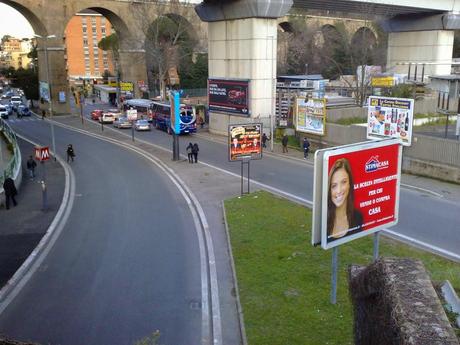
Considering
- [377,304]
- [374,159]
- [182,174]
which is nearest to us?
[377,304]

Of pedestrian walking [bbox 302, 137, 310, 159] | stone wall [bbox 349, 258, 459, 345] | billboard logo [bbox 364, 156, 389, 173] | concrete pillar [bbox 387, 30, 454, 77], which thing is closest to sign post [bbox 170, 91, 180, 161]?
pedestrian walking [bbox 302, 137, 310, 159]

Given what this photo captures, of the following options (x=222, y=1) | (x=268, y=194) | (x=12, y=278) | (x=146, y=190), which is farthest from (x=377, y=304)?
(x=222, y=1)

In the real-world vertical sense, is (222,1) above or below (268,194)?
above

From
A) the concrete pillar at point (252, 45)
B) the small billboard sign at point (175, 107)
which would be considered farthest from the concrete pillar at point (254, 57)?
the small billboard sign at point (175, 107)

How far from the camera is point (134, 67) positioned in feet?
230

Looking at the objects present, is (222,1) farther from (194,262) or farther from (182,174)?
(194,262)

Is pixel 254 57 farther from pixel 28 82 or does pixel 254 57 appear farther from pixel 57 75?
pixel 28 82

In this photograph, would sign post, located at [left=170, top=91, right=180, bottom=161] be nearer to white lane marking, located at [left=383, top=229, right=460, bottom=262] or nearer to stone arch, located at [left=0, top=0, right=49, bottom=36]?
white lane marking, located at [left=383, top=229, right=460, bottom=262]

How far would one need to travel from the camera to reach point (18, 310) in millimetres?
11492

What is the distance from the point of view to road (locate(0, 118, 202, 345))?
10.5m

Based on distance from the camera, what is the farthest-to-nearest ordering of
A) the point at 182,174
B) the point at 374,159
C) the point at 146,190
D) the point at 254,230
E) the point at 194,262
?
1. the point at 182,174
2. the point at 146,190
3. the point at 254,230
4. the point at 194,262
5. the point at 374,159

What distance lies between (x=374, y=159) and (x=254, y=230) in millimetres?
7107

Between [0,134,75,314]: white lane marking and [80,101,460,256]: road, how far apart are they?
913 cm

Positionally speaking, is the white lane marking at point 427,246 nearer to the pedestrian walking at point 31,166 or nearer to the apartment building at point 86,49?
the pedestrian walking at point 31,166
